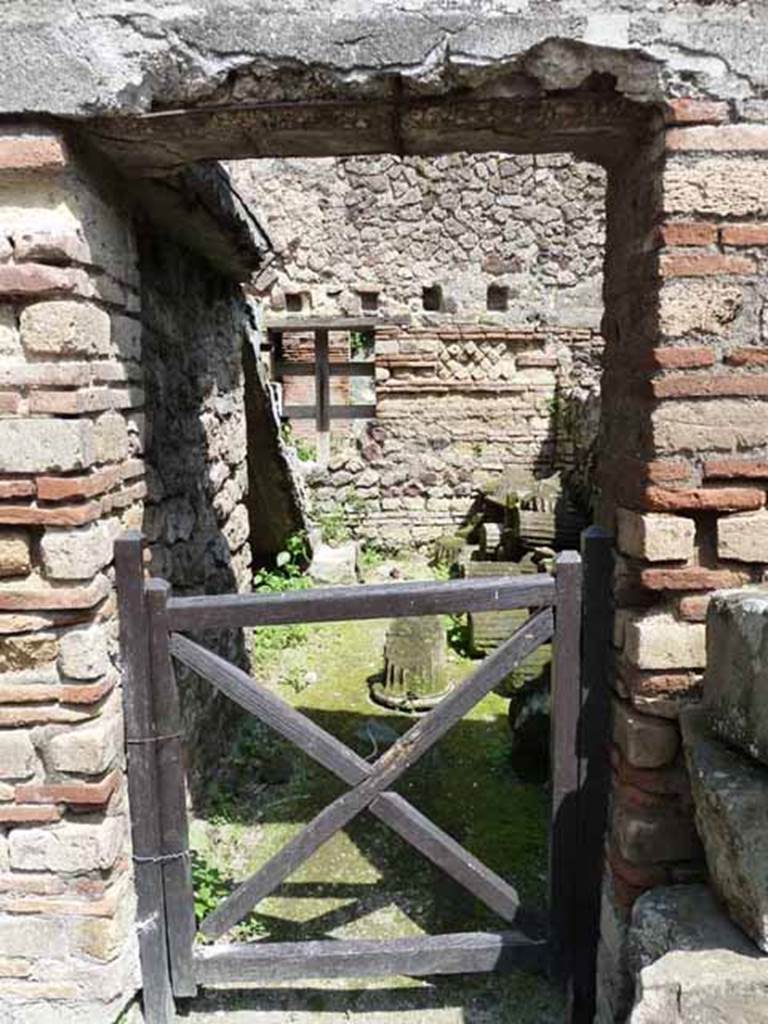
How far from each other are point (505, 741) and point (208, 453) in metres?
2.27

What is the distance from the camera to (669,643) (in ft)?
6.15

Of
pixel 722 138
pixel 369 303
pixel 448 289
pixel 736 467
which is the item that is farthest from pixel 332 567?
pixel 722 138

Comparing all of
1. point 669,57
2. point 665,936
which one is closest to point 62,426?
point 669,57

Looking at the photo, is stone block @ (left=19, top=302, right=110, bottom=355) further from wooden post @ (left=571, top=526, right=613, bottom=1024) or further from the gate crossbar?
wooden post @ (left=571, top=526, right=613, bottom=1024)

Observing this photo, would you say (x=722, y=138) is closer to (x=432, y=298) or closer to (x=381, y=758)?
(x=381, y=758)

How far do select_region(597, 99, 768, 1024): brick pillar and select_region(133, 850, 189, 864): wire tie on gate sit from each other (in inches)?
52.1

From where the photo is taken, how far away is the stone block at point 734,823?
4.66 ft

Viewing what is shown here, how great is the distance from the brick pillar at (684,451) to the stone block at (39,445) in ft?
4.91

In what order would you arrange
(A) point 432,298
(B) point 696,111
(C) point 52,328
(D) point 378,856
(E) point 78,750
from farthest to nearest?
(A) point 432,298 → (D) point 378,856 → (E) point 78,750 → (C) point 52,328 → (B) point 696,111

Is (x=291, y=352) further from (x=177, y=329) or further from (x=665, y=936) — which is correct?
(x=665, y=936)

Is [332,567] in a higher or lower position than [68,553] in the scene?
lower

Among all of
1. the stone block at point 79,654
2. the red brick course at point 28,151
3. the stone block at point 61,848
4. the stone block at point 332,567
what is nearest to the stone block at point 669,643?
the stone block at point 79,654

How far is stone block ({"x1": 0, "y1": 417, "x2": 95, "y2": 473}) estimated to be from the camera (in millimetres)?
1811

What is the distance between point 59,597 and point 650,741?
164cm
